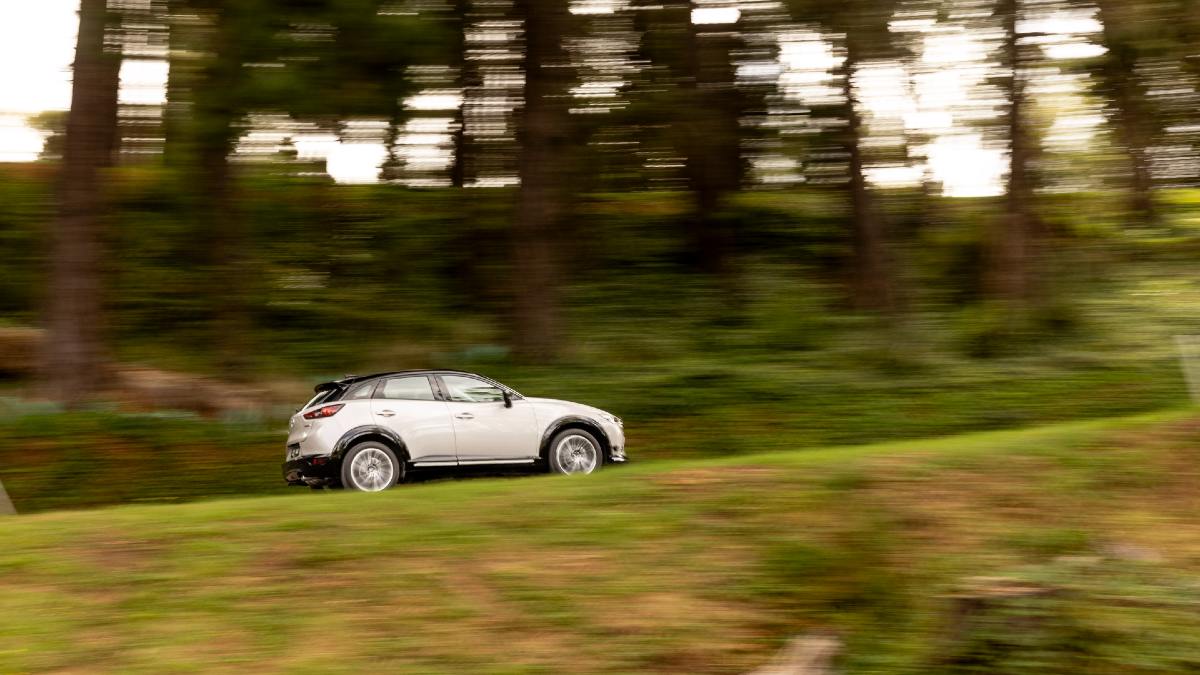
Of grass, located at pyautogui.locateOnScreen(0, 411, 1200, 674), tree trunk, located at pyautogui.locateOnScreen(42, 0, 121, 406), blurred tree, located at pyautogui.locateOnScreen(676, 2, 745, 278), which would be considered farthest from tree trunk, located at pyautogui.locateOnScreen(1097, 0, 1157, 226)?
tree trunk, located at pyautogui.locateOnScreen(42, 0, 121, 406)

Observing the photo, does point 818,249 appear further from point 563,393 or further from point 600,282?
point 563,393

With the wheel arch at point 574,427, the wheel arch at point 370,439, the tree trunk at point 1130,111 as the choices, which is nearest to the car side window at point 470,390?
the wheel arch at point 574,427

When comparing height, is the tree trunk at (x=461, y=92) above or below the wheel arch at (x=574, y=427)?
above

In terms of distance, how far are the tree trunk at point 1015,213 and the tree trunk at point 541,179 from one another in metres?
6.89

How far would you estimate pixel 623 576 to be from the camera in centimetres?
816

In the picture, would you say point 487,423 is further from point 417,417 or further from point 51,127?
point 51,127

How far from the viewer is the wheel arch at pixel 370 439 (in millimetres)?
12047

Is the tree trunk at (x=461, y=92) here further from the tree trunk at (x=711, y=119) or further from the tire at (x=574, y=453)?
the tire at (x=574, y=453)

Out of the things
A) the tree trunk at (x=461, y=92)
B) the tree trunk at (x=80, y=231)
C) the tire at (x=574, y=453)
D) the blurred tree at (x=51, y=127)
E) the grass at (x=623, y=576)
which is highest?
the tree trunk at (x=461, y=92)

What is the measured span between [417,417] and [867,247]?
10775 mm

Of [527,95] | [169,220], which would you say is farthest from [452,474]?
[169,220]

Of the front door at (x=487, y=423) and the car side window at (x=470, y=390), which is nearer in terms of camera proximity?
the front door at (x=487, y=423)

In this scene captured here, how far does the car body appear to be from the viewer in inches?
477

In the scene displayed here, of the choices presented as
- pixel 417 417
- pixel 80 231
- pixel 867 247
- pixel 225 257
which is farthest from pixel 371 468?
pixel 867 247
